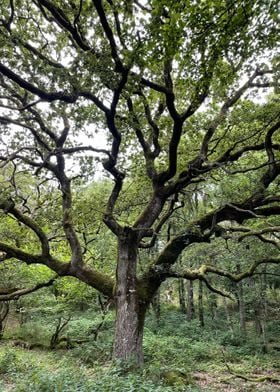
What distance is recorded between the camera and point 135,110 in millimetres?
8055

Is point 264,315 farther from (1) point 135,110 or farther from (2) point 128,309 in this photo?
(1) point 135,110

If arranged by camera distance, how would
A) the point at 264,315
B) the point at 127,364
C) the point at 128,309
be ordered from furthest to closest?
the point at 264,315, the point at 128,309, the point at 127,364

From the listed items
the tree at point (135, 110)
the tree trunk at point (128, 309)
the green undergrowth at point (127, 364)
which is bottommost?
the green undergrowth at point (127, 364)

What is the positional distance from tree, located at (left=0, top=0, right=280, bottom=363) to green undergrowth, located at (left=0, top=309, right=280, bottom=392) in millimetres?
1401

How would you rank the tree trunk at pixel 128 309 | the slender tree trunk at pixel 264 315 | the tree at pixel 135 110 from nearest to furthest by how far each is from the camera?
the tree at pixel 135 110
the tree trunk at pixel 128 309
the slender tree trunk at pixel 264 315

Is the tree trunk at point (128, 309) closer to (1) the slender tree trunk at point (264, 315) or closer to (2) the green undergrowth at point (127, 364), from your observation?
(2) the green undergrowth at point (127, 364)

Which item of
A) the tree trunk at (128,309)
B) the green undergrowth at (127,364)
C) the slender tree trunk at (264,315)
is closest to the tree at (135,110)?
the tree trunk at (128,309)

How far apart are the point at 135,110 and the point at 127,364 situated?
18.8ft

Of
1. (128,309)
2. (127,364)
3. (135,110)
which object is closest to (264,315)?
(128,309)

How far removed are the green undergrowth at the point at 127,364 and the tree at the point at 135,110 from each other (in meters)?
1.40

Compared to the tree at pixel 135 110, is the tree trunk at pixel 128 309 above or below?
below

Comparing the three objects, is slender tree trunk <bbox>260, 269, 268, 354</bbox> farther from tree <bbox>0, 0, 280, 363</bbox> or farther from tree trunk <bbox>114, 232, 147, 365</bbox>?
tree trunk <bbox>114, 232, 147, 365</bbox>

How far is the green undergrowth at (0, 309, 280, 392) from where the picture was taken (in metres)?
5.36

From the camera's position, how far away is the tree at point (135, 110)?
4680 millimetres
